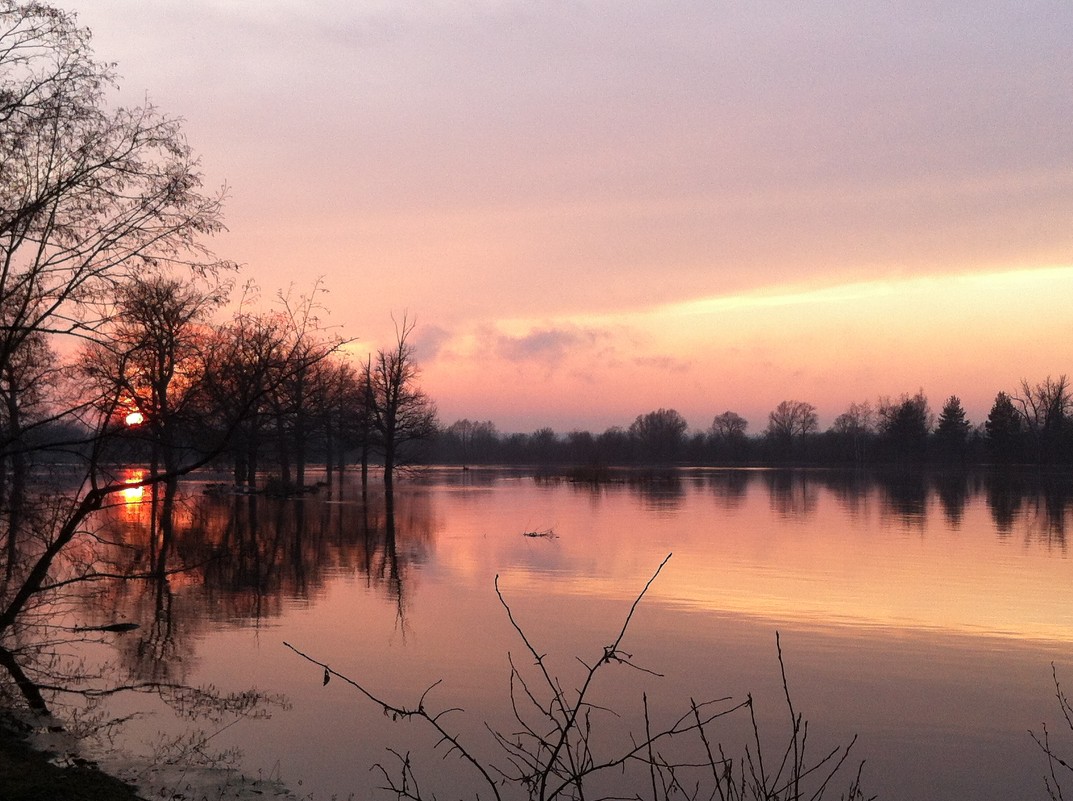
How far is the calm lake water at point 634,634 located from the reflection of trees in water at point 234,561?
95 mm

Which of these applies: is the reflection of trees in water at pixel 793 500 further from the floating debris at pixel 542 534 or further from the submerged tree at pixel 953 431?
the submerged tree at pixel 953 431

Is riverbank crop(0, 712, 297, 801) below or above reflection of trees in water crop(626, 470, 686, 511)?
above

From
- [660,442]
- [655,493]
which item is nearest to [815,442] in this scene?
[660,442]

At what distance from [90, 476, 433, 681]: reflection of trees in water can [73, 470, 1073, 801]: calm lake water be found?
0.09m

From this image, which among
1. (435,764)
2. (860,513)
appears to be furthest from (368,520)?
(435,764)

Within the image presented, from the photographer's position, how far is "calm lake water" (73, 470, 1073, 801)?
26.5 ft

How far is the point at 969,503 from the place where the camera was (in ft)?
125

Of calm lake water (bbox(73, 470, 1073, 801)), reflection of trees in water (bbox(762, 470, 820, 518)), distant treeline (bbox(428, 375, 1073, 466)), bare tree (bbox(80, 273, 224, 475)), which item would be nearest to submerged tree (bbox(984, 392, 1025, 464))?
distant treeline (bbox(428, 375, 1073, 466))

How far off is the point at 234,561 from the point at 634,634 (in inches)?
415

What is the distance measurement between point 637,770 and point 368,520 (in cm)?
2409

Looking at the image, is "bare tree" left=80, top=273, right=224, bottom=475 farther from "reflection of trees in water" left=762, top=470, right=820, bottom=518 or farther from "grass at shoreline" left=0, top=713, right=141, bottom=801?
"reflection of trees in water" left=762, top=470, right=820, bottom=518

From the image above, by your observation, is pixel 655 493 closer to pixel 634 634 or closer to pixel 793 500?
pixel 793 500

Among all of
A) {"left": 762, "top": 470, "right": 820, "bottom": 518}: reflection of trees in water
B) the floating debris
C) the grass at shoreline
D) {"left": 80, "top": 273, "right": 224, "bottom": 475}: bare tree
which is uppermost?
{"left": 80, "top": 273, "right": 224, "bottom": 475}: bare tree

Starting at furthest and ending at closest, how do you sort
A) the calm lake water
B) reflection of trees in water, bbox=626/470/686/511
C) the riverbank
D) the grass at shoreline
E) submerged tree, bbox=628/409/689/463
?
1. submerged tree, bbox=628/409/689/463
2. reflection of trees in water, bbox=626/470/686/511
3. the calm lake water
4. the riverbank
5. the grass at shoreline
